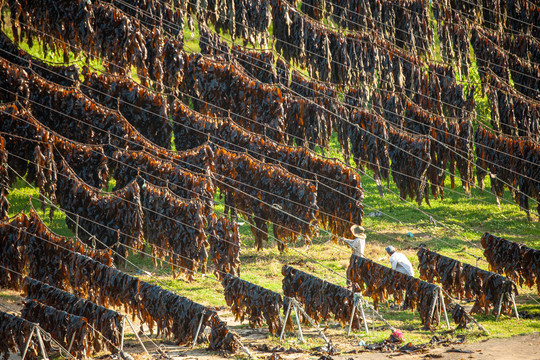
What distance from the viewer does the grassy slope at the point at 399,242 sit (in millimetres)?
10383

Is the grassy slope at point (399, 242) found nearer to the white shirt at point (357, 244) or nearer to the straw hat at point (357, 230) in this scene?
the straw hat at point (357, 230)

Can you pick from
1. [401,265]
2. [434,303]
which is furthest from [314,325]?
[401,265]

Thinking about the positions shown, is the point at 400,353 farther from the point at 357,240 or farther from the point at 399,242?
the point at 399,242

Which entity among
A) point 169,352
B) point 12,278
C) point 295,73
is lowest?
point 169,352

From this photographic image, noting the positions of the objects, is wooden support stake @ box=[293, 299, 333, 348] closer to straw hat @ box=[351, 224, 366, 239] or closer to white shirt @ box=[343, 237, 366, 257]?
straw hat @ box=[351, 224, 366, 239]

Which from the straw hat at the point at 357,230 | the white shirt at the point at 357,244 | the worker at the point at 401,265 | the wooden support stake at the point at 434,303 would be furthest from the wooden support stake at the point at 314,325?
the white shirt at the point at 357,244

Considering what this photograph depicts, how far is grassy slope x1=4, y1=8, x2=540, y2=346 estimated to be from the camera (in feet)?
34.1

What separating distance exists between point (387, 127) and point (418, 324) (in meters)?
4.79

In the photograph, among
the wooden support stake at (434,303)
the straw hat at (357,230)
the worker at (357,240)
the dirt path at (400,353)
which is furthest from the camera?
the worker at (357,240)

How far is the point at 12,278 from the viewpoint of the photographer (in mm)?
9578

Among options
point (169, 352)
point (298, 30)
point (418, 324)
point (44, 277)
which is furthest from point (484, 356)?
point (298, 30)

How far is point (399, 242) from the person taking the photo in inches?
607

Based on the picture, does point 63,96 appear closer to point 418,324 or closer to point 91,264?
point 91,264

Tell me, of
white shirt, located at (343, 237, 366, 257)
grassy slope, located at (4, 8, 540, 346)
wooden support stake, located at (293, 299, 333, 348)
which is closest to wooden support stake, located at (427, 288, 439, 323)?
grassy slope, located at (4, 8, 540, 346)
